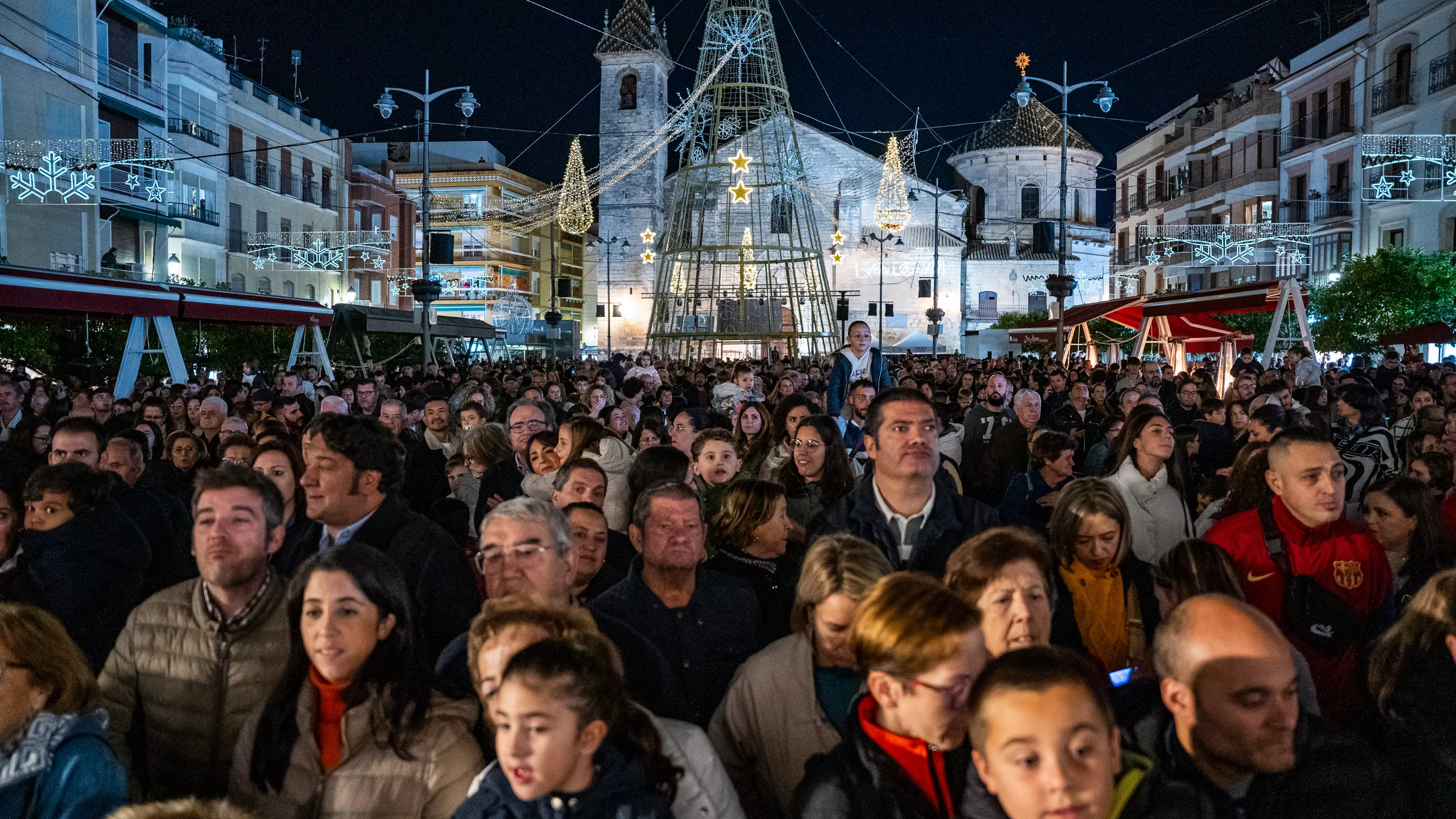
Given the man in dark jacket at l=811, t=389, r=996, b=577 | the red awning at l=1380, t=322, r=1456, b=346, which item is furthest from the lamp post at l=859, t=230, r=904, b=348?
the man in dark jacket at l=811, t=389, r=996, b=577

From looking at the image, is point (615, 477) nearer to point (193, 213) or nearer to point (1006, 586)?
point (1006, 586)

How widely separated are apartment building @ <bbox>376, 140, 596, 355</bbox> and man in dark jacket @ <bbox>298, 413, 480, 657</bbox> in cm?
4650

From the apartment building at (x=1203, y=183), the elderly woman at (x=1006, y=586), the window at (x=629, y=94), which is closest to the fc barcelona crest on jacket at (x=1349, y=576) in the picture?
the elderly woman at (x=1006, y=586)

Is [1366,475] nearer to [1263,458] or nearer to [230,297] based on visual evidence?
[1263,458]

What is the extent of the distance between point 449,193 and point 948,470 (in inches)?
2377

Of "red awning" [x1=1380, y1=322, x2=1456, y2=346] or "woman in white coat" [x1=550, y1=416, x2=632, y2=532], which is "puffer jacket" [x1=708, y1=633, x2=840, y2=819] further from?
"red awning" [x1=1380, y1=322, x2=1456, y2=346]

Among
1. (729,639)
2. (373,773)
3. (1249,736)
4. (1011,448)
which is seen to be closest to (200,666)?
(373,773)

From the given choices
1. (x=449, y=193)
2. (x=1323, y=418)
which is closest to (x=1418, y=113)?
(x=1323, y=418)

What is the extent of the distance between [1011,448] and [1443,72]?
26326 millimetres

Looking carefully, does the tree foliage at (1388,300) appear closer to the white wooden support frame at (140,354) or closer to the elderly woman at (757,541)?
the white wooden support frame at (140,354)

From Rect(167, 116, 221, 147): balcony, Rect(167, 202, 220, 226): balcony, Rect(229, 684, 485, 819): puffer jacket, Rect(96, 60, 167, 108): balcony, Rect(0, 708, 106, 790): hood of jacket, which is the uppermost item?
Rect(96, 60, 167, 108): balcony

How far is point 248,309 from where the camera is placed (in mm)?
16922

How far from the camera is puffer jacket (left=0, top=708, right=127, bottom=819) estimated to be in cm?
270

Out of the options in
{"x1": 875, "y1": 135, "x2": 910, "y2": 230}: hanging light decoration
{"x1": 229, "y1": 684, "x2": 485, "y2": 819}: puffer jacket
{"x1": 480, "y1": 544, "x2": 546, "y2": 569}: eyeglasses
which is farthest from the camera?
{"x1": 875, "y1": 135, "x2": 910, "y2": 230}: hanging light decoration
